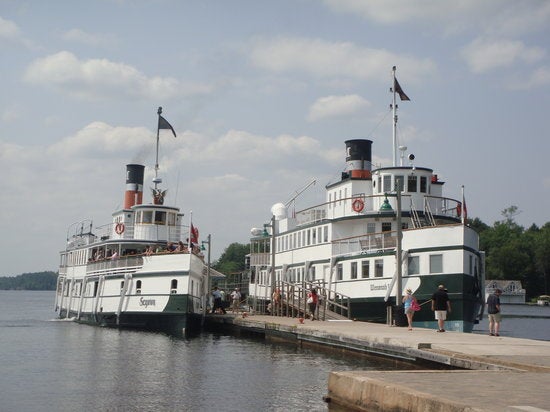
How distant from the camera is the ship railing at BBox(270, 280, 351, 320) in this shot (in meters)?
37.4

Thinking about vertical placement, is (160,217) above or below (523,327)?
above

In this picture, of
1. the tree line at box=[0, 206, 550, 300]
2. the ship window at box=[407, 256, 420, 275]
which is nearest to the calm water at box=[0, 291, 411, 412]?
the ship window at box=[407, 256, 420, 275]

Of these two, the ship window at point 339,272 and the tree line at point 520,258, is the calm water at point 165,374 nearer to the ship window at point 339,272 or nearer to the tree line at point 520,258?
the ship window at point 339,272

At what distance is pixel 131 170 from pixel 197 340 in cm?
2033

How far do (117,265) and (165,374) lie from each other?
2257cm

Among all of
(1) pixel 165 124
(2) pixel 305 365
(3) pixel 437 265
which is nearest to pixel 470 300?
(3) pixel 437 265

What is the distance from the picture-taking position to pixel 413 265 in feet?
115

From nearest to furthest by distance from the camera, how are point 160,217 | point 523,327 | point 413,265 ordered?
point 413,265 < point 160,217 < point 523,327

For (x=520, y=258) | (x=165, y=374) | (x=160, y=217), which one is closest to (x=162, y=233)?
(x=160, y=217)

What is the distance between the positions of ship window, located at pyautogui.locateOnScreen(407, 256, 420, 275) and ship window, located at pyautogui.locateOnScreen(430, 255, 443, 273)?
30.1 inches

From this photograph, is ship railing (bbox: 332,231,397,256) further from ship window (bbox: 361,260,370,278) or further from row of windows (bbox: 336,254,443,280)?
row of windows (bbox: 336,254,443,280)

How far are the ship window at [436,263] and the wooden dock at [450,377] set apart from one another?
749 centimetres

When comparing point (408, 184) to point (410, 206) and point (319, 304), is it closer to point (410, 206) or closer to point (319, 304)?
point (410, 206)

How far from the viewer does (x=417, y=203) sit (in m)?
40.5
